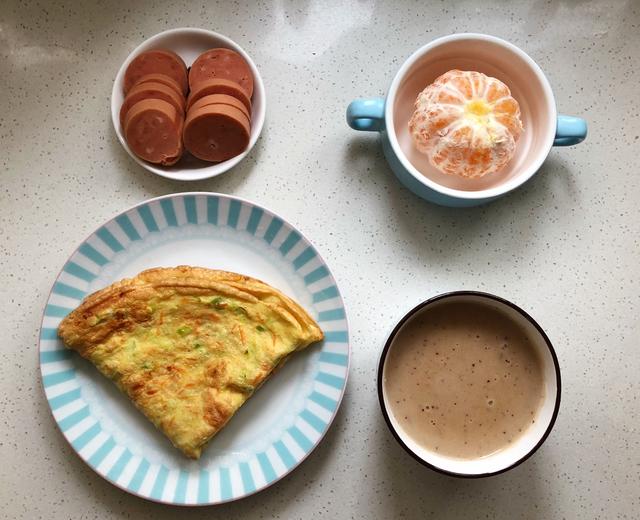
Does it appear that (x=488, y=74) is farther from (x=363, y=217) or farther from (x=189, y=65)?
(x=189, y=65)

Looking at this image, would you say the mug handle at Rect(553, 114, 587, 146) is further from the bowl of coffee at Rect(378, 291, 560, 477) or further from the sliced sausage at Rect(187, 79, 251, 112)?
the sliced sausage at Rect(187, 79, 251, 112)

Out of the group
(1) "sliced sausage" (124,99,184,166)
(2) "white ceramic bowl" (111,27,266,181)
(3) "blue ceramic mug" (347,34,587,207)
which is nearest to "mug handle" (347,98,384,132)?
(3) "blue ceramic mug" (347,34,587,207)

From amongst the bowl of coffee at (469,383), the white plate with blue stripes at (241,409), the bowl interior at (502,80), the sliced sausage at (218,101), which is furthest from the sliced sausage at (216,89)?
the bowl of coffee at (469,383)

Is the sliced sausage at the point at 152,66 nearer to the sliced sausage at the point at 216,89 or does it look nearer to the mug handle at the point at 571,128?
the sliced sausage at the point at 216,89

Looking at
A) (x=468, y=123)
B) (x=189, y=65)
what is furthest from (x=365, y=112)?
(x=189, y=65)

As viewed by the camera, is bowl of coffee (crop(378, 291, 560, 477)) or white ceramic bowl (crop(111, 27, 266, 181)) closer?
bowl of coffee (crop(378, 291, 560, 477))

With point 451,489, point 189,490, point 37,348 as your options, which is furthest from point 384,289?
point 37,348
